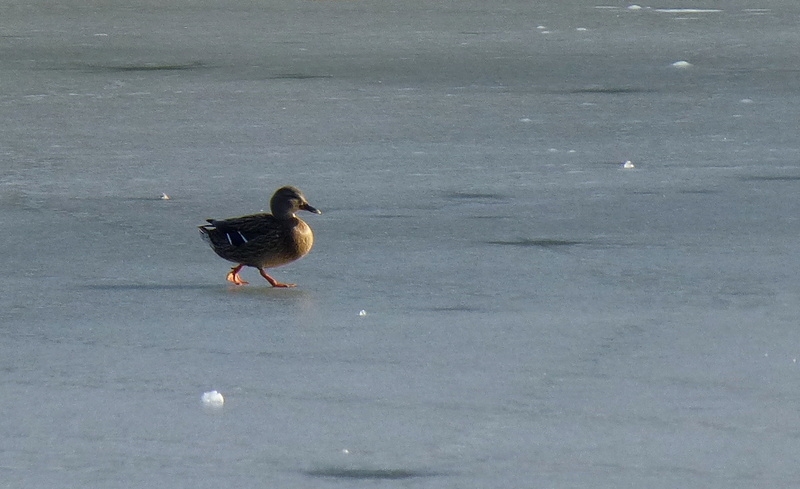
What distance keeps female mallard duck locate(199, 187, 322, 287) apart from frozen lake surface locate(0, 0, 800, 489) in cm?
11

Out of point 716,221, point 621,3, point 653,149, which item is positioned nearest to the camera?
point 716,221

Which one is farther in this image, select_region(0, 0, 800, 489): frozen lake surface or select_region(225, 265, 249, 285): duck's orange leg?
select_region(225, 265, 249, 285): duck's orange leg

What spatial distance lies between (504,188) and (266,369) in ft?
10.3

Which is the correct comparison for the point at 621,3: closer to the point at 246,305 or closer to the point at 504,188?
Answer: the point at 504,188

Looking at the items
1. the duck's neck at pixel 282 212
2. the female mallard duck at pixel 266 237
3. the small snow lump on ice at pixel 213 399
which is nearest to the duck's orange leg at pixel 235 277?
the female mallard duck at pixel 266 237

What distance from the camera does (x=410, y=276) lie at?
5.69 m

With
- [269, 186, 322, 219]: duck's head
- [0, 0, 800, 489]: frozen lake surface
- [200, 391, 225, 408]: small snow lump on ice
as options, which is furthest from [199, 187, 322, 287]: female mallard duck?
[200, 391, 225, 408]: small snow lump on ice

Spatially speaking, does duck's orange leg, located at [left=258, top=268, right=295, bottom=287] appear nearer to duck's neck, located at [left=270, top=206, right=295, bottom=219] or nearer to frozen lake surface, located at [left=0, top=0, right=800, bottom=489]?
frozen lake surface, located at [left=0, top=0, right=800, bottom=489]

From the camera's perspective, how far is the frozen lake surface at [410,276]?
3.73 metres

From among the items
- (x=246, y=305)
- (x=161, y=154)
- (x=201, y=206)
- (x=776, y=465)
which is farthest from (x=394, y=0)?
(x=776, y=465)

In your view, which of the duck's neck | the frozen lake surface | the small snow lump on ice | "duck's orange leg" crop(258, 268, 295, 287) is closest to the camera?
the frozen lake surface

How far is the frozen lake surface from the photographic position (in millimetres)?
3734

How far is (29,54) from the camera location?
1288 cm

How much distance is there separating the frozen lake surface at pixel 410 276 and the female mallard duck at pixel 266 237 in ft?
0.35
